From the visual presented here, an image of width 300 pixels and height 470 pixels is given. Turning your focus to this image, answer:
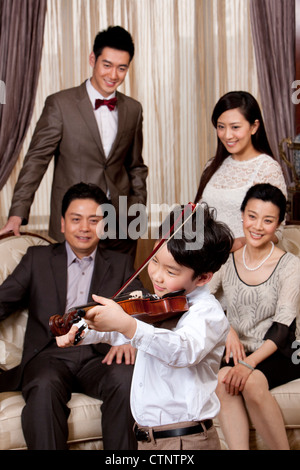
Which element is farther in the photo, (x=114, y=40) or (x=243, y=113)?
(x=114, y=40)

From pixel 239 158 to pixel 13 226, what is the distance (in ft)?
3.37

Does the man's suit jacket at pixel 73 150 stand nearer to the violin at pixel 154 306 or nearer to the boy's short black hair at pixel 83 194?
the boy's short black hair at pixel 83 194

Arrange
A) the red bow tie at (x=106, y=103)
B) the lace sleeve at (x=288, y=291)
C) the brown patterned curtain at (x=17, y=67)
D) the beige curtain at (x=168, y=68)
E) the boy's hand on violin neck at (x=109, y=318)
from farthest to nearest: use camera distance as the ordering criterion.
Result: the beige curtain at (x=168, y=68) < the brown patterned curtain at (x=17, y=67) < the red bow tie at (x=106, y=103) < the lace sleeve at (x=288, y=291) < the boy's hand on violin neck at (x=109, y=318)

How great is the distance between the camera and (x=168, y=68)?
4629 millimetres

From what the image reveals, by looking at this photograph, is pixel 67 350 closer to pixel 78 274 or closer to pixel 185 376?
pixel 78 274

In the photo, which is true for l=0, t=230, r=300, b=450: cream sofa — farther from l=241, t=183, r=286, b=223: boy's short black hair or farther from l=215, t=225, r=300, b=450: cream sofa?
l=241, t=183, r=286, b=223: boy's short black hair

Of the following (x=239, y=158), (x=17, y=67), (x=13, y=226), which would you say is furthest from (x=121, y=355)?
(x=17, y=67)

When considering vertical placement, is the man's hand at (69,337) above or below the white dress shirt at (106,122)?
below

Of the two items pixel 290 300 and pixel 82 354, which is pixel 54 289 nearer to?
pixel 82 354

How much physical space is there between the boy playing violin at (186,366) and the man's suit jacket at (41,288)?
2.92 ft

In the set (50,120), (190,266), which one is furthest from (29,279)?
(190,266)

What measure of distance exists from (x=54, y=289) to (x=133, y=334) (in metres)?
1.15

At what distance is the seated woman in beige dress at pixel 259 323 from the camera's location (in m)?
2.22

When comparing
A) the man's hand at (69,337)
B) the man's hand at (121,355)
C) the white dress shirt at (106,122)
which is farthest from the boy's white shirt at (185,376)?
the white dress shirt at (106,122)
